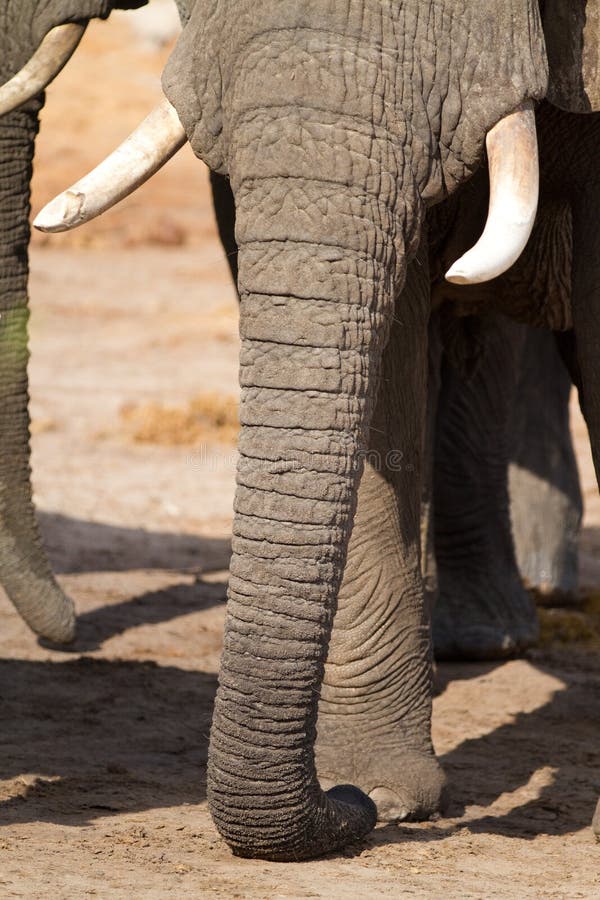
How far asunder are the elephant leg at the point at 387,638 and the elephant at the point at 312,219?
64 cm

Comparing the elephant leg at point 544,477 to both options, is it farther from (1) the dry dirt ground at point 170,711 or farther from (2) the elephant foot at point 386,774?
(2) the elephant foot at point 386,774

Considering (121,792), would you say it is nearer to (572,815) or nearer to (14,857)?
(14,857)

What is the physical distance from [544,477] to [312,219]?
13.8ft

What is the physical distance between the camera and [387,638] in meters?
3.95

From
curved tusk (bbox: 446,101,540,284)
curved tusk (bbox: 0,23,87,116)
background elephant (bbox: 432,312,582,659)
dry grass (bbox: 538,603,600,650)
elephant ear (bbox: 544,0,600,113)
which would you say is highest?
curved tusk (bbox: 0,23,87,116)

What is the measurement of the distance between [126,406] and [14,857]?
23.8 feet

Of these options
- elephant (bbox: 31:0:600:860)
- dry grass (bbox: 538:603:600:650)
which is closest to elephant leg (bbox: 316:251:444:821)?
elephant (bbox: 31:0:600:860)

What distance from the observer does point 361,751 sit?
398 centimetres

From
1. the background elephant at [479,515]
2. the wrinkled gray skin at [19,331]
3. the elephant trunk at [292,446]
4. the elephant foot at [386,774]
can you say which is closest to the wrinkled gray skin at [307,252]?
the elephant trunk at [292,446]

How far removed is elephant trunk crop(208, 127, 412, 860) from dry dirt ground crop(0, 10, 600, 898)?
0.34m

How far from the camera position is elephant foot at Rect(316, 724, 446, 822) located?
3.87 meters

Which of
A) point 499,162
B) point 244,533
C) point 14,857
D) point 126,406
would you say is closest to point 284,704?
point 244,533

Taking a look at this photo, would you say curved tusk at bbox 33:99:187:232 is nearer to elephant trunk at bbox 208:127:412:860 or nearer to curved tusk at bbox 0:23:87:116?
elephant trunk at bbox 208:127:412:860

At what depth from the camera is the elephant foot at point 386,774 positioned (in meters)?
3.87
